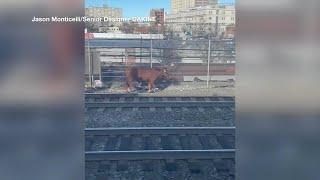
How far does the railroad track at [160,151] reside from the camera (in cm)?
511

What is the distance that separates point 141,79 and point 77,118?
1008 cm

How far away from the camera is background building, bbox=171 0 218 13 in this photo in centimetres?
1633

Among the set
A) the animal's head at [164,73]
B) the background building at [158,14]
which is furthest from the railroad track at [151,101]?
the background building at [158,14]

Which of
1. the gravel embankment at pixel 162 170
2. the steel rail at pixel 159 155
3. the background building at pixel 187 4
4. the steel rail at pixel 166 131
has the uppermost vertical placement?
the background building at pixel 187 4

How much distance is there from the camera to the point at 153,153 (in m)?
5.47

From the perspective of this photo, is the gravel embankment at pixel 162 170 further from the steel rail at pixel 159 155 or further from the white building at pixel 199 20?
the white building at pixel 199 20

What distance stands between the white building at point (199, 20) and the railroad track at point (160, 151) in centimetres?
1000

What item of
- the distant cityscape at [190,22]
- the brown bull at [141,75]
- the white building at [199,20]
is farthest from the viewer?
the white building at [199,20]

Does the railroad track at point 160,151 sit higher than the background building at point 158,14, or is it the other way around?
the background building at point 158,14

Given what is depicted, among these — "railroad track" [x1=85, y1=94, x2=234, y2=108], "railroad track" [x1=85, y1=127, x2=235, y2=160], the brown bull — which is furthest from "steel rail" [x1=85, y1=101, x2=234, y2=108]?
the brown bull

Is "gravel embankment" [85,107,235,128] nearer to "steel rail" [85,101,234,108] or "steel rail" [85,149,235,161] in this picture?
"steel rail" [85,101,234,108]

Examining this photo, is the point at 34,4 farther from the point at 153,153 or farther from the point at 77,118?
the point at 153,153

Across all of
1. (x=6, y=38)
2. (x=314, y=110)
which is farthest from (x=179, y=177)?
(x=6, y=38)

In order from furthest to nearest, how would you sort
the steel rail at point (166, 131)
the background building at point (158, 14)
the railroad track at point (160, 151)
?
the background building at point (158, 14) < the steel rail at point (166, 131) < the railroad track at point (160, 151)
